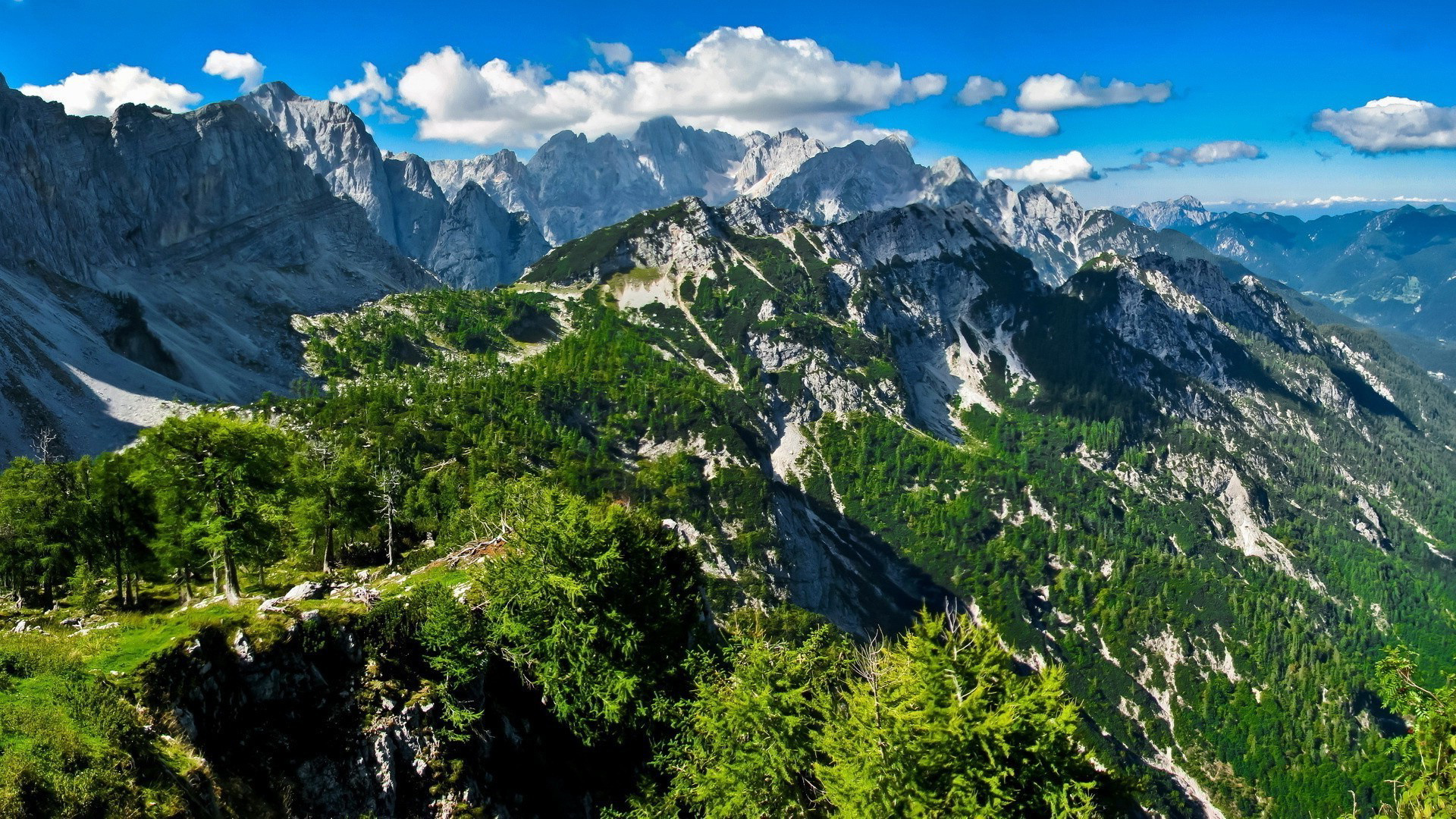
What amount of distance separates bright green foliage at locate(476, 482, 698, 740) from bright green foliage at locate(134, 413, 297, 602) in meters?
12.8

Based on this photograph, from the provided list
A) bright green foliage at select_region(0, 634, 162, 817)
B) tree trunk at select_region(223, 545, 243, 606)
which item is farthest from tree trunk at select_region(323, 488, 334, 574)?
bright green foliage at select_region(0, 634, 162, 817)

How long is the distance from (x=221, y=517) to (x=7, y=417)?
134812 millimetres

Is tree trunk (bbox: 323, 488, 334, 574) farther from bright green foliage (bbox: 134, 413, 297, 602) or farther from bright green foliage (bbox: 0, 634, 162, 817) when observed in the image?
bright green foliage (bbox: 0, 634, 162, 817)

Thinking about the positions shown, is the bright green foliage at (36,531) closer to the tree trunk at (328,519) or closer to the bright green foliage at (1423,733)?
the tree trunk at (328,519)

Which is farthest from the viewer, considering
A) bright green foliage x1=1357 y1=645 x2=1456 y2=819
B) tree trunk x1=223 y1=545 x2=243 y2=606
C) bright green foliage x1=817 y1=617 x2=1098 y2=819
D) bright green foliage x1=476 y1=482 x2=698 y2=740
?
tree trunk x1=223 y1=545 x2=243 y2=606

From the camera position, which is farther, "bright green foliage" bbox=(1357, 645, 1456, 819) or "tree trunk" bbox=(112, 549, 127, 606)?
"tree trunk" bbox=(112, 549, 127, 606)

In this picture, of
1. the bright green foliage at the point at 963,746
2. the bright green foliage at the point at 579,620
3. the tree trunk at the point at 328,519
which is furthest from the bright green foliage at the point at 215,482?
the bright green foliage at the point at 963,746

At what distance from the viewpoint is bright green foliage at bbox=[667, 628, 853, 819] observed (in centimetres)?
2942

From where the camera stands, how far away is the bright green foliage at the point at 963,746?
24.1m

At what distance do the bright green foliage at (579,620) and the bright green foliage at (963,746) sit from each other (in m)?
11.9

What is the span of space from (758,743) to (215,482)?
99.6 feet

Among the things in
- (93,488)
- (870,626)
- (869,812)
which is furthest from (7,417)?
(870,626)

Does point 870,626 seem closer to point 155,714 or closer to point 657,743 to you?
point 657,743

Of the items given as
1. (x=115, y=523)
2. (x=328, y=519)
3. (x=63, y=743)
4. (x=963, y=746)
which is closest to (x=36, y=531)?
(x=115, y=523)
